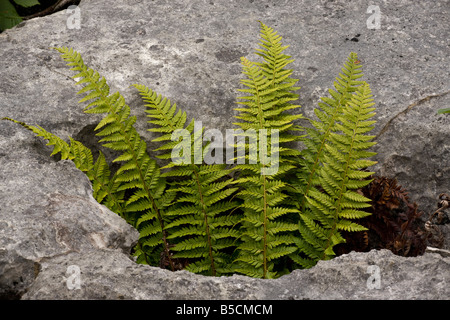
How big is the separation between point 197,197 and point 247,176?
1.35 feet

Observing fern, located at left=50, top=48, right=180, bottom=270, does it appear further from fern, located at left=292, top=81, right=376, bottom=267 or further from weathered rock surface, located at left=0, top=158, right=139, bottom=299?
fern, located at left=292, top=81, right=376, bottom=267

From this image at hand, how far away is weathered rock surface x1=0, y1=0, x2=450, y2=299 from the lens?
2.87 metres

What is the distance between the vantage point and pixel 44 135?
3.56 metres

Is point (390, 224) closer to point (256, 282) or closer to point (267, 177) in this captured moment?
point (267, 177)

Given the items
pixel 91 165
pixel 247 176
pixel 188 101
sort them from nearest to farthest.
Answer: pixel 91 165
pixel 247 176
pixel 188 101

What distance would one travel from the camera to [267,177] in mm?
3730

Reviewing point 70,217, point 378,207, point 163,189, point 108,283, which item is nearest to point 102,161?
point 163,189

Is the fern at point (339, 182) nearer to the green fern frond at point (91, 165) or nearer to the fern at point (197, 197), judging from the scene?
the fern at point (197, 197)

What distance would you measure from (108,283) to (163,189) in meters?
1.33

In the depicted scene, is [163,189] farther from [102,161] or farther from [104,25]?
[104,25]

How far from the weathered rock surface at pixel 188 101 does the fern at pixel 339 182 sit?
0.51 m

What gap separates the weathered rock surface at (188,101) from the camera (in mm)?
2867

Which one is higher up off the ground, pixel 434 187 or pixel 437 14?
pixel 437 14

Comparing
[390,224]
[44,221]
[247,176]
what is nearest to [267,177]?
[247,176]
